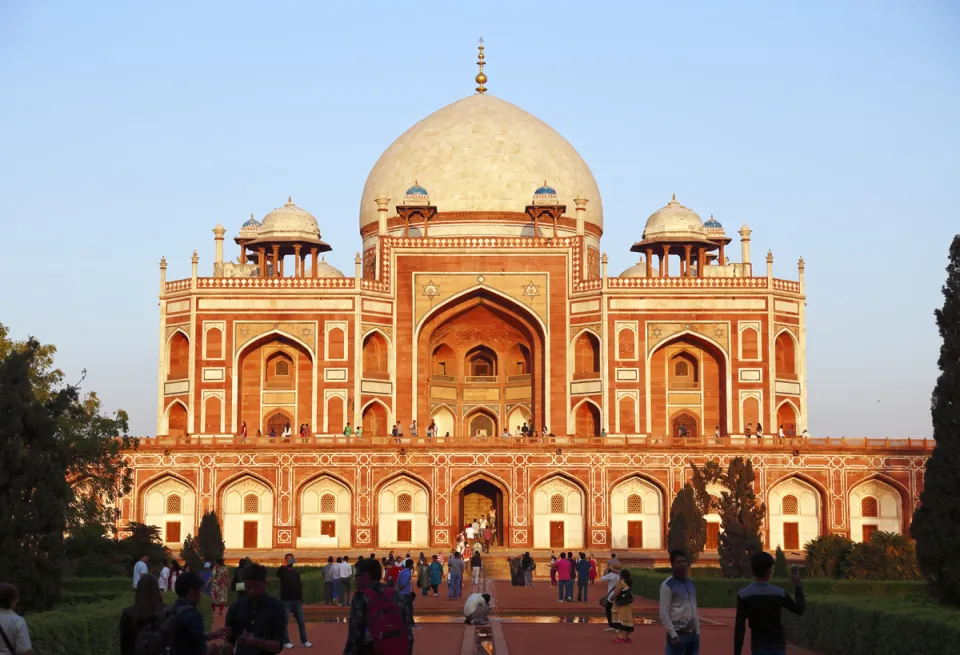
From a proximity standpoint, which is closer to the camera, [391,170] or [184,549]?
[184,549]

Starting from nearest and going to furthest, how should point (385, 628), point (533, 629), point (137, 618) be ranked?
point (137, 618) < point (385, 628) < point (533, 629)

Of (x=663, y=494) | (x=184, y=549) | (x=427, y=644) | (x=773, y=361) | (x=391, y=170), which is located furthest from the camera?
(x=391, y=170)

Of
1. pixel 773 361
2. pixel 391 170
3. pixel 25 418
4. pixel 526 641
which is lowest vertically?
pixel 526 641

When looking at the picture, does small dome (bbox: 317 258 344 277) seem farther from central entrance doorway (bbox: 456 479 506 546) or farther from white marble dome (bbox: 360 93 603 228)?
central entrance doorway (bbox: 456 479 506 546)

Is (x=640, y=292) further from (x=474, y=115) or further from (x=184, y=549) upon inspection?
(x=184, y=549)

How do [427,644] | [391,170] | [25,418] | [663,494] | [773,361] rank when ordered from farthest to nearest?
[391,170] → [773,361] → [663,494] → [427,644] → [25,418]

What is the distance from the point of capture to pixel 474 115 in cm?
4869

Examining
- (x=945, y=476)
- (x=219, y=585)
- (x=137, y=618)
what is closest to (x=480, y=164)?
(x=219, y=585)

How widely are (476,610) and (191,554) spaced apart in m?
14.6

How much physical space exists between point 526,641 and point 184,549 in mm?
Answer: 18546

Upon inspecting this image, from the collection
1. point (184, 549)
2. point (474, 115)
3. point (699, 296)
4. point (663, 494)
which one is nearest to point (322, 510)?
point (184, 549)

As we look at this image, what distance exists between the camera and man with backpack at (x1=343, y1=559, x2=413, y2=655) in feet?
30.7

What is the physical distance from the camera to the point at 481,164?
47.0 m

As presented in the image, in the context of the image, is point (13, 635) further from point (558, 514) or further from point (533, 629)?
point (558, 514)
